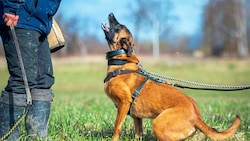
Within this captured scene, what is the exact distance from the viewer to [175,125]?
3900 millimetres

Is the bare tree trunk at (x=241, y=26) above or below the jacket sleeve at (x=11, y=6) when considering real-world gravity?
above

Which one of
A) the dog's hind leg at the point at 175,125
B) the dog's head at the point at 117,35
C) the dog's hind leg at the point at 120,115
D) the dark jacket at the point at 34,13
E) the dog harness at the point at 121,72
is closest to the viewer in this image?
the dark jacket at the point at 34,13

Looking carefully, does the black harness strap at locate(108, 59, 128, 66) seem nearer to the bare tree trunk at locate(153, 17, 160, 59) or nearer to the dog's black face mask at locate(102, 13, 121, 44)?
the dog's black face mask at locate(102, 13, 121, 44)

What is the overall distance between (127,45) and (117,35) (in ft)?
0.76

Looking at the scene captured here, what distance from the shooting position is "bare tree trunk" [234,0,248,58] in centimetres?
4748

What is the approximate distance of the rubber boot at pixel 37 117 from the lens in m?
4.17

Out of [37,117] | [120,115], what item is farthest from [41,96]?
[120,115]

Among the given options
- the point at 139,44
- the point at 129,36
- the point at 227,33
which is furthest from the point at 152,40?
the point at 129,36

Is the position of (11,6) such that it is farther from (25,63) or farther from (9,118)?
(9,118)

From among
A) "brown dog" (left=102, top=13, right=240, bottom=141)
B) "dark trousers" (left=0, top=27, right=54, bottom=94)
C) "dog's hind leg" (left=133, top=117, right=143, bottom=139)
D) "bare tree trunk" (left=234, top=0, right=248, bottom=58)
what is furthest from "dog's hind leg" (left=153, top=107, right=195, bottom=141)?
"bare tree trunk" (left=234, top=0, right=248, bottom=58)

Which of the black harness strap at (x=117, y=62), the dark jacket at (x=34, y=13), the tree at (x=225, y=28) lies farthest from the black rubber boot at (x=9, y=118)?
the tree at (x=225, y=28)

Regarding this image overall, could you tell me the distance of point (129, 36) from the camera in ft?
15.7

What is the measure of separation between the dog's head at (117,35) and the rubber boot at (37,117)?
1.17 m

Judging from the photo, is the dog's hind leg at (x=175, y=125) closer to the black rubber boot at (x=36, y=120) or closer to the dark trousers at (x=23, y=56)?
the black rubber boot at (x=36, y=120)
